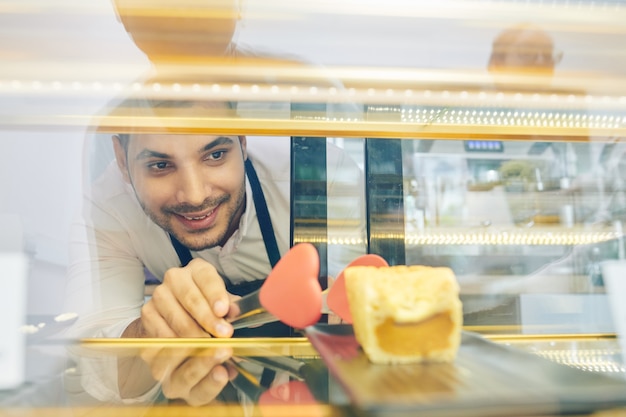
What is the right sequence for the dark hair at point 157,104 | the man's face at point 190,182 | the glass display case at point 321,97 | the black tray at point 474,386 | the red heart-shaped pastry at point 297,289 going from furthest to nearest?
the man's face at point 190,182
the dark hair at point 157,104
the glass display case at point 321,97
the red heart-shaped pastry at point 297,289
the black tray at point 474,386

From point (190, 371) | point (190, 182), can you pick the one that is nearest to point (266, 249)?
point (190, 182)

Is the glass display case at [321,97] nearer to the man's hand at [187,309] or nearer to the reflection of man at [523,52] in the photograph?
the reflection of man at [523,52]

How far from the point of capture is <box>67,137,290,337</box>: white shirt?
53.4 inches

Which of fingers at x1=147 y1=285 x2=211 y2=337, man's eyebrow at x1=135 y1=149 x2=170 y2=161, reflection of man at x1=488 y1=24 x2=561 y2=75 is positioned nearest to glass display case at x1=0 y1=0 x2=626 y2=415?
reflection of man at x1=488 y1=24 x2=561 y2=75

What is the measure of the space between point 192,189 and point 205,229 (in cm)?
12

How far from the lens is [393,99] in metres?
1.01

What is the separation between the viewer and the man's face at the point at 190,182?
1.31 metres

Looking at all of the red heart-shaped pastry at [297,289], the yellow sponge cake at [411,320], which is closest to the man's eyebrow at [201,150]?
the red heart-shaped pastry at [297,289]

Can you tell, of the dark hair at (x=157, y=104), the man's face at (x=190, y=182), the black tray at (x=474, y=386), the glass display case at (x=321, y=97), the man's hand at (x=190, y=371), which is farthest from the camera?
the man's face at (x=190, y=182)

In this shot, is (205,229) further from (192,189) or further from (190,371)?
(190,371)

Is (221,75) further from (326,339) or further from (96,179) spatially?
(96,179)

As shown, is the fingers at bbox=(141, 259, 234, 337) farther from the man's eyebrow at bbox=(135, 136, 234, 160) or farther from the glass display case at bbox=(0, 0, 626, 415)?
the man's eyebrow at bbox=(135, 136, 234, 160)

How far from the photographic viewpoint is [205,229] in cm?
136

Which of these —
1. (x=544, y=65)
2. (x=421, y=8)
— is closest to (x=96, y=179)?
(x=421, y=8)
